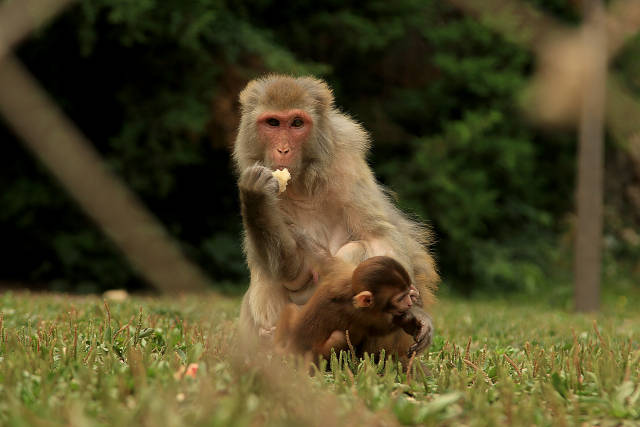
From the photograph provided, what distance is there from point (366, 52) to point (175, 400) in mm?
11953

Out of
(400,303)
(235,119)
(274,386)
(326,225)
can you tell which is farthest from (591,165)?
(274,386)

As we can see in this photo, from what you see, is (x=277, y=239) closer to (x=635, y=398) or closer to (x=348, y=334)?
(x=348, y=334)

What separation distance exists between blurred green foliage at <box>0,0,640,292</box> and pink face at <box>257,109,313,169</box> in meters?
6.44

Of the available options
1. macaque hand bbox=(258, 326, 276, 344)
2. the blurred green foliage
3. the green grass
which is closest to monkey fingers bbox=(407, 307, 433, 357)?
the green grass

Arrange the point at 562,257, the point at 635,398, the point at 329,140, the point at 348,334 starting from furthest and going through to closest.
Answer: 1. the point at 562,257
2. the point at 329,140
3. the point at 348,334
4. the point at 635,398

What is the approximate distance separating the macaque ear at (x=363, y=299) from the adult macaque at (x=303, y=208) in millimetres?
500

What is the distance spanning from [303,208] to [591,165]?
8.93 metres

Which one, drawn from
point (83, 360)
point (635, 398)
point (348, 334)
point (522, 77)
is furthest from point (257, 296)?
point (522, 77)

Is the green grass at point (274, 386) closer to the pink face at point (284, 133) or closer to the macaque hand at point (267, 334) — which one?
the macaque hand at point (267, 334)

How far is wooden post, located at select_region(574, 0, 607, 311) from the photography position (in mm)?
12062

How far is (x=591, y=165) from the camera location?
12367mm

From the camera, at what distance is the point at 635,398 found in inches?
125

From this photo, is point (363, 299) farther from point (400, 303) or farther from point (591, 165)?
point (591, 165)

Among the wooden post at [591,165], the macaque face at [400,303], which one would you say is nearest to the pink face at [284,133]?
the macaque face at [400,303]
